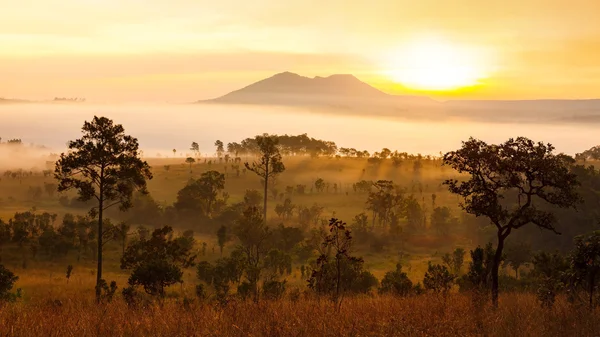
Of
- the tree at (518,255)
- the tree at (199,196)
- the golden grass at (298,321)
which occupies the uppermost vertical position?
the golden grass at (298,321)

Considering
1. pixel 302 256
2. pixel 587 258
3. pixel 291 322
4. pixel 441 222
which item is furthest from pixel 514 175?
pixel 441 222

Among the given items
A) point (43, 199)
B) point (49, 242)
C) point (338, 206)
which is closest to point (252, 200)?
point (338, 206)

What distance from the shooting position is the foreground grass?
9789 millimetres

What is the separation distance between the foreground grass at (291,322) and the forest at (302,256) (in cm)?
6

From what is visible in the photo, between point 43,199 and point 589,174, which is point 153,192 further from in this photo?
point 589,174

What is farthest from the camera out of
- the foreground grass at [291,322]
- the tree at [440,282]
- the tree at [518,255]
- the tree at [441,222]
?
the tree at [441,222]

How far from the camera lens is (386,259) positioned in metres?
75.9

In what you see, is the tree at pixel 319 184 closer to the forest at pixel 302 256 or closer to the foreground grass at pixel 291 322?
the forest at pixel 302 256

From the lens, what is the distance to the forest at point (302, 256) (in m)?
11.1

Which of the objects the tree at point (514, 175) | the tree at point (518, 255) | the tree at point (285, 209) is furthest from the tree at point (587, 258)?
the tree at point (285, 209)

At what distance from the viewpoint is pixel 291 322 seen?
34.3 ft

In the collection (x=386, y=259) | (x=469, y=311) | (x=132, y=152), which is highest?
(x=132, y=152)

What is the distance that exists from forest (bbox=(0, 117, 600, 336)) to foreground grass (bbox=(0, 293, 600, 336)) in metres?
0.06

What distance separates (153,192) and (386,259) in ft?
306
